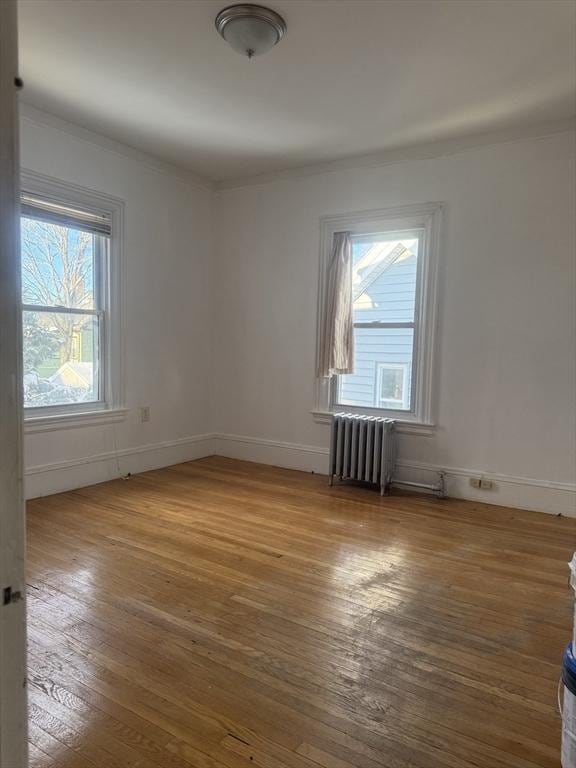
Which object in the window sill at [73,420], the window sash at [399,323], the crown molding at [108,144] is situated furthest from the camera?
the window sash at [399,323]

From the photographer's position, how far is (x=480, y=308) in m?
3.97

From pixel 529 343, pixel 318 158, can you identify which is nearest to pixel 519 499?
pixel 529 343

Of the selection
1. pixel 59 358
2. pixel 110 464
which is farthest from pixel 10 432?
pixel 110 464

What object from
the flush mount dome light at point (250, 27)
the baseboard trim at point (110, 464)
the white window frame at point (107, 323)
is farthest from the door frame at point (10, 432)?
the white window frame at point (107, 323)

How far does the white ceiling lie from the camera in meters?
2.49

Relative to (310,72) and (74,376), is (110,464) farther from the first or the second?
(310,72)

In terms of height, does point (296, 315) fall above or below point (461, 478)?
above

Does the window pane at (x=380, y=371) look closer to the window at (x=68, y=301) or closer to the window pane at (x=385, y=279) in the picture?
the window pane at (x=385, y=279)

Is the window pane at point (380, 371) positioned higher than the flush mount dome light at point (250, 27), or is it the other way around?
the flush mount dome light at point (250, 27)

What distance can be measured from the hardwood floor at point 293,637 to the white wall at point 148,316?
0.54m

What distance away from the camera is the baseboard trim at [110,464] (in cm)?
382

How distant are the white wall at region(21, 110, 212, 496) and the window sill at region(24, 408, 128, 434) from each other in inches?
2.4

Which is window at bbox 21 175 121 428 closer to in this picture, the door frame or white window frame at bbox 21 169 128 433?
white window frame at bbox 21 169 128 433

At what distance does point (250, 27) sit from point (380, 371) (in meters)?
2.81
